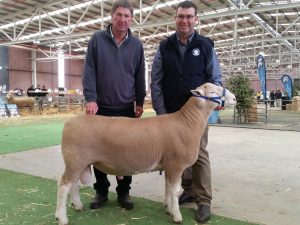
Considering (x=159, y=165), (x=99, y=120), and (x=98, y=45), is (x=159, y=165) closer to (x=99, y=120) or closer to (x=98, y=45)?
(x=99, y=120)

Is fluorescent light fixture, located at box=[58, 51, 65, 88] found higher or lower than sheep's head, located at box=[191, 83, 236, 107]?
higher

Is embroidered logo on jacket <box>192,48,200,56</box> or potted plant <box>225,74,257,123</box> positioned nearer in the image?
embroidered logo on jacket <box>192,48,200,56</box>

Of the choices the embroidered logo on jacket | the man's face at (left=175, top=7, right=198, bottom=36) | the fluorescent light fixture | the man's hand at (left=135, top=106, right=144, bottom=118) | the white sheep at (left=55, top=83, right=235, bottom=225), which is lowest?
the white sheep at (left=55, top=83, right=235, bottom=225)

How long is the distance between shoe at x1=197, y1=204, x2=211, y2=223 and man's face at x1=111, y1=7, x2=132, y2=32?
6.45 ft

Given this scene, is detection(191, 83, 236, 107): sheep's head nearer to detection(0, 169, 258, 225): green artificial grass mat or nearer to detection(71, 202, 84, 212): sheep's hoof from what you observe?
detection(0, 169, 258, 225): green artificial grass mat

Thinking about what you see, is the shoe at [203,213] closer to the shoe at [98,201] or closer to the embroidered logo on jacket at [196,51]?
the shoe at [98,201]

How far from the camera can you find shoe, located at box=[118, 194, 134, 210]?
12.3ft

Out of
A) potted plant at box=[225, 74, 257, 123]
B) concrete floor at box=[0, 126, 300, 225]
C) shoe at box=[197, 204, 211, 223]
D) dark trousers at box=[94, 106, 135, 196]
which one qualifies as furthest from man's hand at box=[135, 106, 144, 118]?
potted plant at box=[225, 74, 257, 123]

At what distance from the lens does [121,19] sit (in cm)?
346

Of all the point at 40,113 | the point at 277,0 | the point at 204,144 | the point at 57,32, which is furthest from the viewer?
the point at 57,32

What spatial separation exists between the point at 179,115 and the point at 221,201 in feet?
4.22

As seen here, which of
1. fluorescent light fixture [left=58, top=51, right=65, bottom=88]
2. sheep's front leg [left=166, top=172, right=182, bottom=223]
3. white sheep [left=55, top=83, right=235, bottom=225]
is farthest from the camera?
fluorescent light fixture [left=58, top=51, right=65, bottom=88]

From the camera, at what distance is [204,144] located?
3703mm

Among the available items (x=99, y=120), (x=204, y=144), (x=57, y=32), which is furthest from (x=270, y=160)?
(x=57, y=32)
